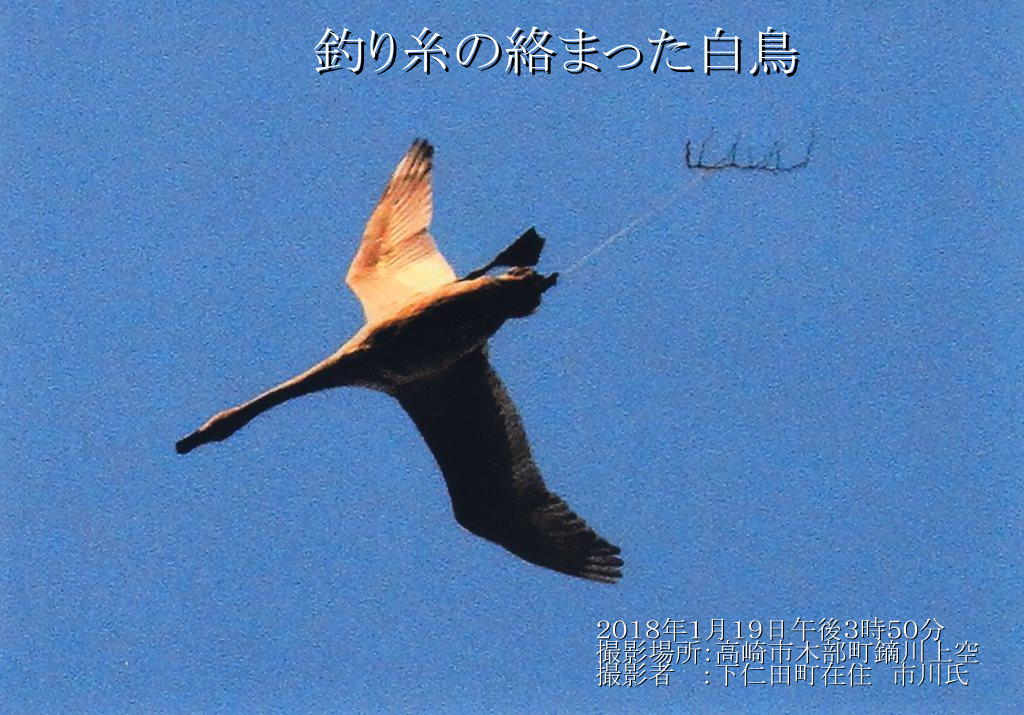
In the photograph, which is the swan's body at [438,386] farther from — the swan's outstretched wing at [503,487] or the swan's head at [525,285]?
the swan's head at [525,285]

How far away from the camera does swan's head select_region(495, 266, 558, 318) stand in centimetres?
1106

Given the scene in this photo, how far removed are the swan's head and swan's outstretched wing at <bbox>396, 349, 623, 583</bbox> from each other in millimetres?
1194

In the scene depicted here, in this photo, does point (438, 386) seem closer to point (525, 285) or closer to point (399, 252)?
point (399, 252)

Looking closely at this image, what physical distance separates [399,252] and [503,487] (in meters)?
1.37

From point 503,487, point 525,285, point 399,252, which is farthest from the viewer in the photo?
point 503,487

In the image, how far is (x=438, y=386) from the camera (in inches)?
480

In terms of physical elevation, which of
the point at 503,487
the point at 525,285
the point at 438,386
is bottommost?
the point at 503,487

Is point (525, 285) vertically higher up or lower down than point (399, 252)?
lower down

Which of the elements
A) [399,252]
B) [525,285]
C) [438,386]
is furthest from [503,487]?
[525,285]

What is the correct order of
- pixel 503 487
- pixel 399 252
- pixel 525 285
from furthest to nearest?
pixel 503 487, pixel 399 252, pixel 525 285

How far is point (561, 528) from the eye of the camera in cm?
1237

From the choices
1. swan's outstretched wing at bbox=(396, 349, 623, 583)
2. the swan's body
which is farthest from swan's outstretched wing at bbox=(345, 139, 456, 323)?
swan's outstretched wing at bbox=(396, 349, 623, 583)

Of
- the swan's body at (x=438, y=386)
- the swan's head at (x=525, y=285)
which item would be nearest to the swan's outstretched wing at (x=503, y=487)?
the swan's body at (x=438, y=386)

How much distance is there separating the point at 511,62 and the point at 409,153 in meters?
0.90
